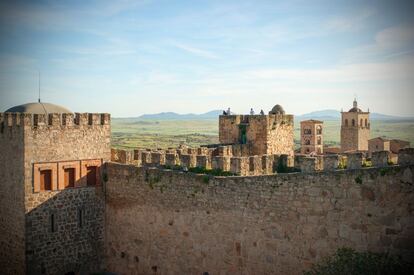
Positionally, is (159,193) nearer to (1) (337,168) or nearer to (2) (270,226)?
(2) (270,226)

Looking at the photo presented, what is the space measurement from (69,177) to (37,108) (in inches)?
123

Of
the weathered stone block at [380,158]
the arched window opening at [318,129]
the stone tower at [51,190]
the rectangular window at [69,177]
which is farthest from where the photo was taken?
the arched window opening at [318,129]

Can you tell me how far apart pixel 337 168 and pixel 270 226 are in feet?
8.50

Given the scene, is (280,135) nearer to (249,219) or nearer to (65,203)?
(249,219)

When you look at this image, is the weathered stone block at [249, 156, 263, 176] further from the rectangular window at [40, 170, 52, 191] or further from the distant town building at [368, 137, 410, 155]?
the distant town building at [368, 137, 410, 155]

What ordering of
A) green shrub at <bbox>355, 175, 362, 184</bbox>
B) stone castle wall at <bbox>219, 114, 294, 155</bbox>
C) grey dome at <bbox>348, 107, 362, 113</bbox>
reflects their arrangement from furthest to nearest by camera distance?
1. grey dome at <bbox>348, 107, 362, 113</bbox>
2. stone castle wall at <bbox>219, 114, 294, 155</bbox>
3. green shrub at <bbox>355, 175, 362, 184</bbox>

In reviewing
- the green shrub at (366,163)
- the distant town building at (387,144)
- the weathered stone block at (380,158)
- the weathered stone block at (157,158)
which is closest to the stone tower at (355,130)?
the distant town building at (387,144)

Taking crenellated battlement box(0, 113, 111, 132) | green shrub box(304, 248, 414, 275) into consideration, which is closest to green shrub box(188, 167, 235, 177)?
green shrub box(304, 248, 414, 275)

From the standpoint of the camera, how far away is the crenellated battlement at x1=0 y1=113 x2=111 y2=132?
1661cm

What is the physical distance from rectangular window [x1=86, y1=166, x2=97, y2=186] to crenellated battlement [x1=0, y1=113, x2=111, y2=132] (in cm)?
173

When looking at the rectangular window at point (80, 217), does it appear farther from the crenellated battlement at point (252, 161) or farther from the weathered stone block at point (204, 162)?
the weathered stone block at point (204, 162)

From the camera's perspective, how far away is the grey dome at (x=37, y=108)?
18188 mm

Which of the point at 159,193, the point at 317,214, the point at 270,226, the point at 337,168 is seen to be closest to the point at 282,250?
the point at 270,226

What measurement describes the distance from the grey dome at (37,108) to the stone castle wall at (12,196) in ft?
3.50
